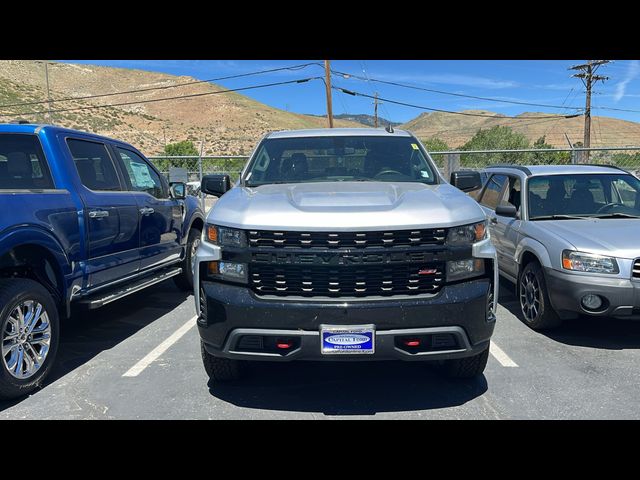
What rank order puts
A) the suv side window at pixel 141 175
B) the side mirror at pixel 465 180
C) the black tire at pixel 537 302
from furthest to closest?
the suv side window at pixel 141 175, the black tire at pixel 537 302, the side mirror at pixel 465 180

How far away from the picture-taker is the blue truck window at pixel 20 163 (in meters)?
4.46

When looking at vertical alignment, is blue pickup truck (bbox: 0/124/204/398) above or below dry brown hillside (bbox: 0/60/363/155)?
below

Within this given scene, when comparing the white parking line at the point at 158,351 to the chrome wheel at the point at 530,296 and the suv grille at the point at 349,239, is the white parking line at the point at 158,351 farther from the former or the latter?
the chrome wheel at the point at 530,296

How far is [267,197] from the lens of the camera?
12.0 feet

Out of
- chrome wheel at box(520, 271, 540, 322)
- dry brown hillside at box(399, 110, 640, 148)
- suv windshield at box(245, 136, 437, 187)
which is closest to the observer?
suv windshield at box(245, 136, 437, 187)

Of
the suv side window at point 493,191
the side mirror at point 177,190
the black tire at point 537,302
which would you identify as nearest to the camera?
the black tire at point 537,302

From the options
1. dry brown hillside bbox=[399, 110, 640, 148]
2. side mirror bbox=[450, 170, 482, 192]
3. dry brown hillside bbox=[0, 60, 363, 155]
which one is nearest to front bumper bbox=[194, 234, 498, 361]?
side mirror bbox=[450, 170, 482, 192]

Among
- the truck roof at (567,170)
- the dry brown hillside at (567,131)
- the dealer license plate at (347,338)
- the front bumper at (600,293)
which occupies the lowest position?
the front bumper at (600,293)

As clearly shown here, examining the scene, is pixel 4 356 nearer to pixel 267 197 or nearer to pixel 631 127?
pixel 267 197

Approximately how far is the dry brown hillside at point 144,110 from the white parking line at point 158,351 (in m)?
56.7

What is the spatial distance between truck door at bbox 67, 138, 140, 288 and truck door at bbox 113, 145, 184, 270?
185 millimetres

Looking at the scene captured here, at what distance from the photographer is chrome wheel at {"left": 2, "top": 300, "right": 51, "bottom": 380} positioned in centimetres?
360

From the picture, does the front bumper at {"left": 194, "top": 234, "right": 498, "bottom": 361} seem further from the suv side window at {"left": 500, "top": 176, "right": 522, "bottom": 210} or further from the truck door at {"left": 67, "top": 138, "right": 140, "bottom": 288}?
the suv side window at {"left": 500, "top": 176, "right": 522, "bottom": 210}

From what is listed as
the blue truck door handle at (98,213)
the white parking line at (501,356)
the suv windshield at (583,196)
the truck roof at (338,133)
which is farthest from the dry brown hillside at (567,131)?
the blue truck door handle at (98,213)
